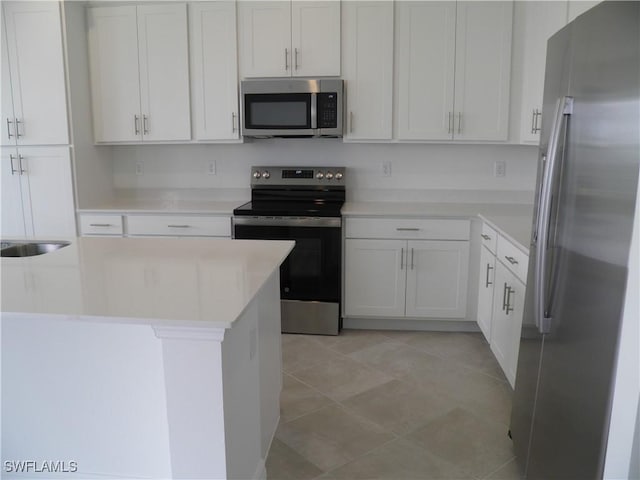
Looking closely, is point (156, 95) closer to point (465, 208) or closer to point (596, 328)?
point (465, 208)

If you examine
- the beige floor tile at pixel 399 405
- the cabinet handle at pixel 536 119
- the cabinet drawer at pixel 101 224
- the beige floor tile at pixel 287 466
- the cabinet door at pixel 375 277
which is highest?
the cabinet handle at pixel 536 119

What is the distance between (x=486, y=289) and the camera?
330 cm

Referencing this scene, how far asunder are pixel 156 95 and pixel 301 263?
1686mm

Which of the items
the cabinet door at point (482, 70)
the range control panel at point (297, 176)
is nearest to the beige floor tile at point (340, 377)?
the range control panel at point (297, 176)

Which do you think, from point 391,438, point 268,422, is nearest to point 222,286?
point 268,422

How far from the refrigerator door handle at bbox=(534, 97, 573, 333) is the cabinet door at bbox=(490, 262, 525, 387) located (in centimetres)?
65

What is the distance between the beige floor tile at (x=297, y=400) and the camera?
2.65 meters

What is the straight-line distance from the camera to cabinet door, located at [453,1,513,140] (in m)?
3.53

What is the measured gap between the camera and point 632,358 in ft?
4.36

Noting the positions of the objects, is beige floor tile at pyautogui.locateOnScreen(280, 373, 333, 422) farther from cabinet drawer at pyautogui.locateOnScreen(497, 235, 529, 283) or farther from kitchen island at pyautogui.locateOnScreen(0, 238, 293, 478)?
cabinet drawer at pyautogui.locateOnScreen(497, 235, 529, 283)

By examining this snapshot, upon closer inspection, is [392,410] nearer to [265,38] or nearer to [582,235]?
[582,235]

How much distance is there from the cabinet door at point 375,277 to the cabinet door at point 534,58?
3.74 feet

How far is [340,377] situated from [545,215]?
169cm

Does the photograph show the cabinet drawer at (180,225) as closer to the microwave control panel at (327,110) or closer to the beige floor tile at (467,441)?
the microwave control panel at (327,110)
